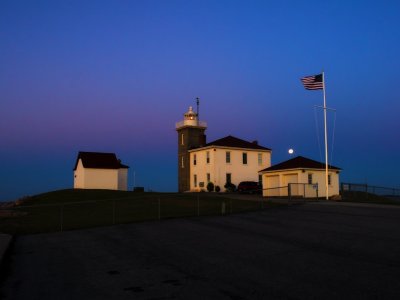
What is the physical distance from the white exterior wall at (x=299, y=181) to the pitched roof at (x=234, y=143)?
8425mm

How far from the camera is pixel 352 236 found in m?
14.8

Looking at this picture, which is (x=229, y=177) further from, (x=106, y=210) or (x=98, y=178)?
(x=106, y=210)

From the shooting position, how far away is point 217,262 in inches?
434

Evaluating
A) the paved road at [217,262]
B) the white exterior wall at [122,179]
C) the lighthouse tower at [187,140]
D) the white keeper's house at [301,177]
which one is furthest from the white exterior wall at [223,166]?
the paved road at [217,262]

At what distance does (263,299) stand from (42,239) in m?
13.4

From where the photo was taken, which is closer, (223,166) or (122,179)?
(223,166)

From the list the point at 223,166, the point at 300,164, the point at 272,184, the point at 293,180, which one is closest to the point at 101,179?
the point at 223,166

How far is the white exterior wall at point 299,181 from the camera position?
138 ft

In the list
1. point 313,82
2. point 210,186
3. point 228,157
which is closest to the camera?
point 313,82

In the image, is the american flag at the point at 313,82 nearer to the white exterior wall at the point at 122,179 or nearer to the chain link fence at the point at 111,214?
the chain link fence at the point at 111,214

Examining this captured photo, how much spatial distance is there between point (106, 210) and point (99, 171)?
95.3 feet

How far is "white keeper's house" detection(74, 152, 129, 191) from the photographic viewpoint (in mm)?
61188

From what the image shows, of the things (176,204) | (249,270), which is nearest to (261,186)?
(176,204)

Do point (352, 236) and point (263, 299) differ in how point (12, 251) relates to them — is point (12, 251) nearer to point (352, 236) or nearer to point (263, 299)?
point (263, 299)
